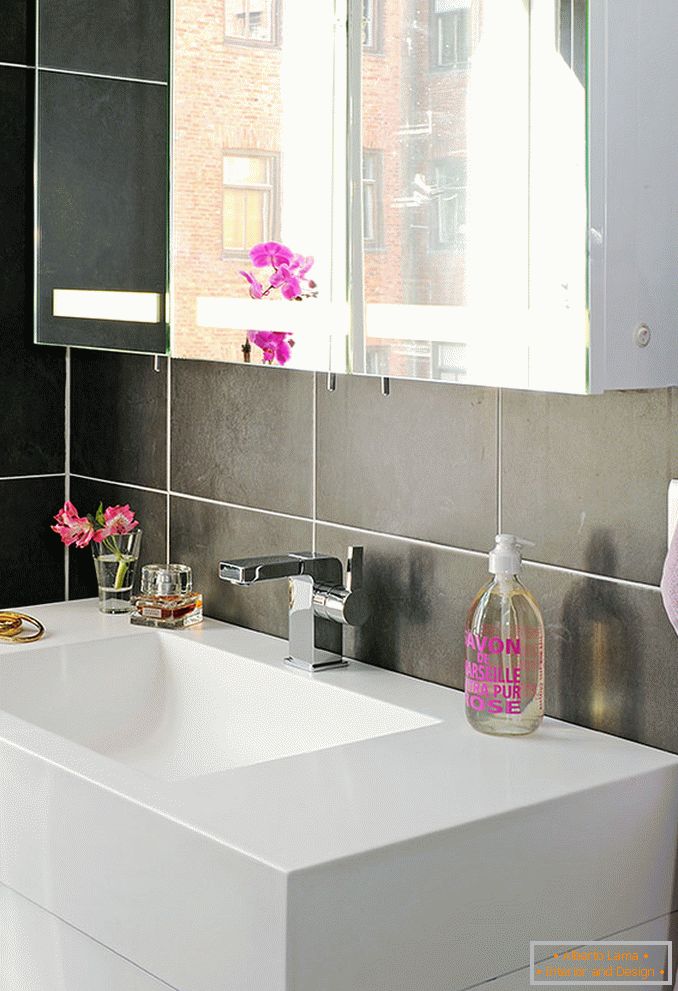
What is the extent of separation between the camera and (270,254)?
5.18 feet

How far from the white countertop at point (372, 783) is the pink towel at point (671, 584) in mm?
173

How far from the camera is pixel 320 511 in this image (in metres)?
1.86

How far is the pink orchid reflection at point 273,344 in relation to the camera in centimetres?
158

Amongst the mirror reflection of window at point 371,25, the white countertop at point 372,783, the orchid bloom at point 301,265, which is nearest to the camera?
the white countertop at point 372,783

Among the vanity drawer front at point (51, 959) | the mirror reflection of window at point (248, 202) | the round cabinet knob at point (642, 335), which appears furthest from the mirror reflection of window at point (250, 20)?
the vanity drawer front at point (51, 959)

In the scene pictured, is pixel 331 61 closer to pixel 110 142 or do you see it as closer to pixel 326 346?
pixel 326 346

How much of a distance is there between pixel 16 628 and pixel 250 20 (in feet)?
2.79

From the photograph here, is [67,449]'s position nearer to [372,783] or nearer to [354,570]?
[354,570]

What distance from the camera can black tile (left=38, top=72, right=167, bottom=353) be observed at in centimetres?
Result: 182

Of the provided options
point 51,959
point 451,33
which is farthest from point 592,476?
point 51,959

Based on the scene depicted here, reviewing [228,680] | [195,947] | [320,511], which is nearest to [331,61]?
[320,511]

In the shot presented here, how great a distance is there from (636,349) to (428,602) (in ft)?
1.66

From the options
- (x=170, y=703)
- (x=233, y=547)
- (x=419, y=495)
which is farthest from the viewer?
(x=233, y=547)

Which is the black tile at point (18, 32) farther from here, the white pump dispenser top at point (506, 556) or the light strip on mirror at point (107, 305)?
the white pump dispenser top at point (506, 556)
